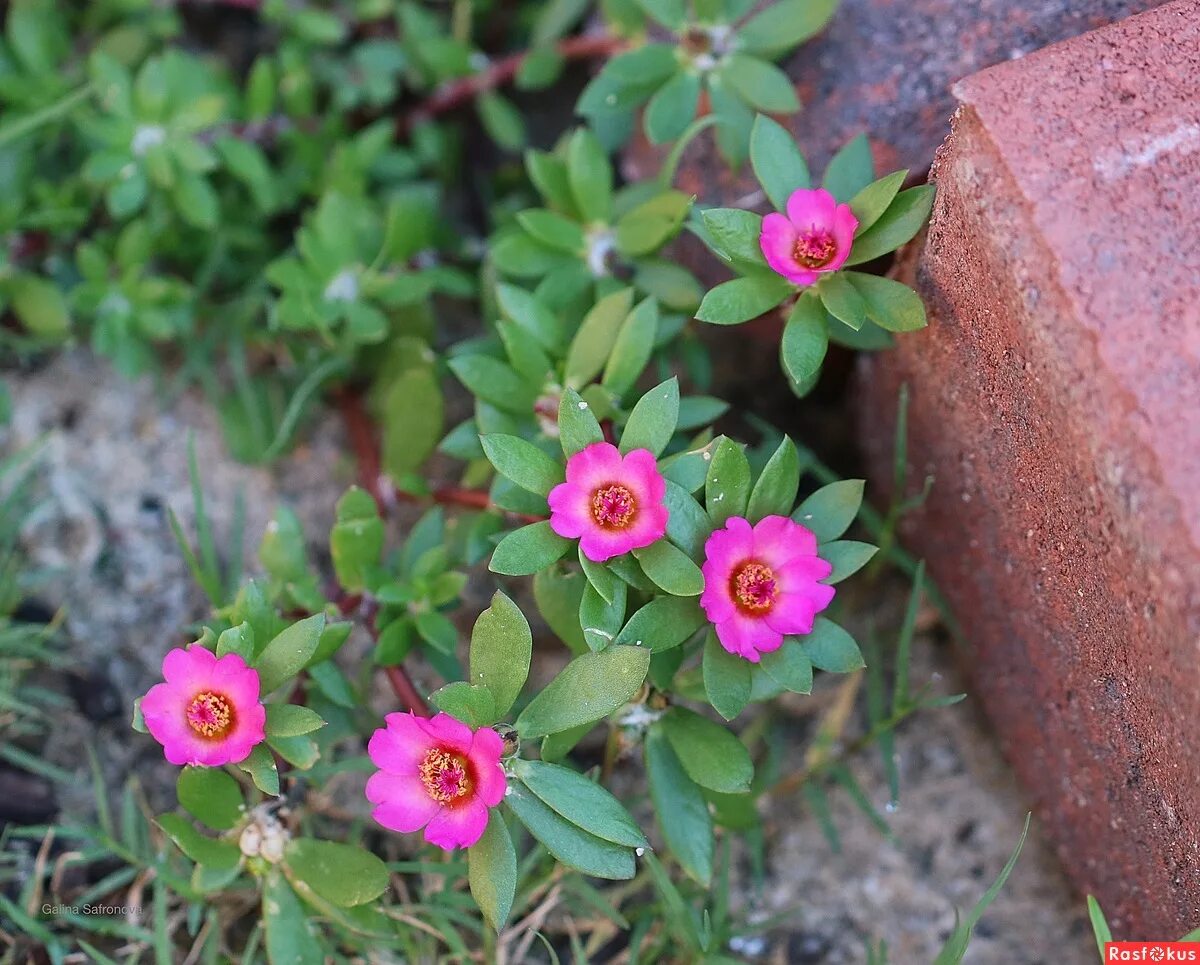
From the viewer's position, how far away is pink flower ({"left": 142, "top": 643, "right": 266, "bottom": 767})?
1.71 meters

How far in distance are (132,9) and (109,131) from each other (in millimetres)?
491

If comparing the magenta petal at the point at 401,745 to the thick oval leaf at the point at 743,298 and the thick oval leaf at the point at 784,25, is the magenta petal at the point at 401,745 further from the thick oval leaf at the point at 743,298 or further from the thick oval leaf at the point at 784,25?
the thick oval leaf at the point at 784,25

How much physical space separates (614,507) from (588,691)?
0.27 meters

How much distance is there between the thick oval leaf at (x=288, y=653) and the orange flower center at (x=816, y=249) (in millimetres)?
923

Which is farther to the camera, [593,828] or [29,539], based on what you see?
[29,539]

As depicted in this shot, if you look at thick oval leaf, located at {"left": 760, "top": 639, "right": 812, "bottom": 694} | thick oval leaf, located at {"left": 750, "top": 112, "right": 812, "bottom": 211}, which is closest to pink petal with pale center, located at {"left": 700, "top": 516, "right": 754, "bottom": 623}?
thick oval leaf, located at {"left": 760, "top": 639, "right": 812, "bottom": 694}

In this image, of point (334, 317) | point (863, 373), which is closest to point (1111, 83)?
point (863, 373)

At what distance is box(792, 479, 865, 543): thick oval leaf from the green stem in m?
1.67

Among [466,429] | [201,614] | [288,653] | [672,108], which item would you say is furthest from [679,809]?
[672,108]

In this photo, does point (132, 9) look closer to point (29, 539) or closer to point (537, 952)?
point (29, 539)

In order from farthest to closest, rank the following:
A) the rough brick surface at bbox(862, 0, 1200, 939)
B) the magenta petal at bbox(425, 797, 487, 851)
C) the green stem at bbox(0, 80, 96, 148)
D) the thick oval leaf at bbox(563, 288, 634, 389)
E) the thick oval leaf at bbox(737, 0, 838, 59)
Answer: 1. the green stem at bbox(0, 80, 96, 148)
2. the thick oval leaf at bbox(737, 0, 838, 59)
3. the thick oval leaf at bbox(563, 288, 634, 389)
4. the magenta petal at bbox(425, 797, 487, 851)
5. the rough brick surface at bbox(862, 0, 1200, 939)

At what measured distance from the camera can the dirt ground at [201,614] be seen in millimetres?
2203

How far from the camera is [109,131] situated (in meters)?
2.47

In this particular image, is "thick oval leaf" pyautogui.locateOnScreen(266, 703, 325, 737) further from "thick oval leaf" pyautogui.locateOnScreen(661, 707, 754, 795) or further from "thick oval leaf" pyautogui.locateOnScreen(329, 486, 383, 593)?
"thick oval leaf" pyautogui.locateOnScreen(661, 707, 754, 795)
